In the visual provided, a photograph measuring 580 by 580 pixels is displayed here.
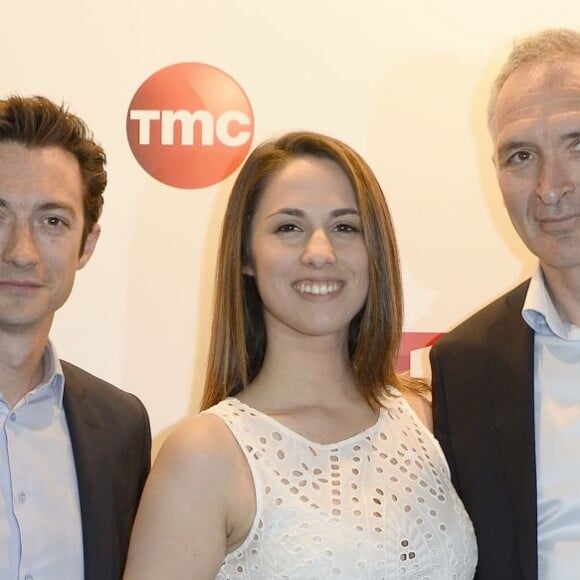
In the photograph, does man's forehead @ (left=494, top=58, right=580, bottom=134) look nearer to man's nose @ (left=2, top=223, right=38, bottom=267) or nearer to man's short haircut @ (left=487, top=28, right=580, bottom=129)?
man's short haircut @ (left=487, top=28, right=580, bottom=129)

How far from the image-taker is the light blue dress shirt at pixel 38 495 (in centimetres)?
184

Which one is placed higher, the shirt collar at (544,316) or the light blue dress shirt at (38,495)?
the shirt collar at (544,316)

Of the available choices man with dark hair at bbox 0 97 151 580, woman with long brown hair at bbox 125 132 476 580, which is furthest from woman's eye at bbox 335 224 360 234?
man with dark hair at bbox 0 97 151 580

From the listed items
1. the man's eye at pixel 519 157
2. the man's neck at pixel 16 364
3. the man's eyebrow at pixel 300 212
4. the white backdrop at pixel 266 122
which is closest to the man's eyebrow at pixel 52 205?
the man's neck at pixel 16 364

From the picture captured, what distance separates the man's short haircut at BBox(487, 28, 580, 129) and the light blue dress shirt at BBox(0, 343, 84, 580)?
1.04 meters

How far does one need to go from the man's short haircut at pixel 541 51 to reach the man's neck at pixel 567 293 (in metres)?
0.33

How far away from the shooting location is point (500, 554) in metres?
1.96

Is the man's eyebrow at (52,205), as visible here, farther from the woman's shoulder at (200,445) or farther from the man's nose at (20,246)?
the woman's shoulder at (200,445)

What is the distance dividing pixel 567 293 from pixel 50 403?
1.00 metres

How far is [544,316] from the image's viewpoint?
2082 millimetres

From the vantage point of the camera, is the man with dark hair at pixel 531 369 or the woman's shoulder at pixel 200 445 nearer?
the woman's shoulder at pixel 200 445

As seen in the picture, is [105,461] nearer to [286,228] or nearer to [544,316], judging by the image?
[286,228]

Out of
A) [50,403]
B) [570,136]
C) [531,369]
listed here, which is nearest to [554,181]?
[570,136]

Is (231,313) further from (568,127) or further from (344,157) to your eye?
(568,127)
